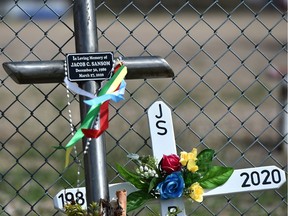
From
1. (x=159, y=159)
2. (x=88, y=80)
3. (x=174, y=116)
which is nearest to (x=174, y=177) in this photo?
(x=159, y=159)

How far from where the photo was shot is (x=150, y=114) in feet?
11.3

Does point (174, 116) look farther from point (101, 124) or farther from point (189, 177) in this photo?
point (101, 124)

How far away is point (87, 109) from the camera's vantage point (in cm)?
308

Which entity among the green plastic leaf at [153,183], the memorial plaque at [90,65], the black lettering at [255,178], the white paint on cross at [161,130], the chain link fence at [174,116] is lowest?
the green plastic leaf at [153,183]

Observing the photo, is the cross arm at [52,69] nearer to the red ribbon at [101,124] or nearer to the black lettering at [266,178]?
the red ribbon at [101,124]

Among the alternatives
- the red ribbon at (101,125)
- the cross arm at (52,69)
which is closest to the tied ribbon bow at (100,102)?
the red ribbon at (101,125)

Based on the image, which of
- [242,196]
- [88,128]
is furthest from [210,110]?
[88,128]

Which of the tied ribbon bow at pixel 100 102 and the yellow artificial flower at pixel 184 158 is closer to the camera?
the tied ribbon bow at pixel 100 102

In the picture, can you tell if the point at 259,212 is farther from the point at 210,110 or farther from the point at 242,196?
the point at 210,110

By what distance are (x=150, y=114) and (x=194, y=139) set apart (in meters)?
3.78

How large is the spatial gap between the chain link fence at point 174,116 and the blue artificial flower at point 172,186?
11 centimetres

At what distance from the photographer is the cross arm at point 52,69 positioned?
313 cm

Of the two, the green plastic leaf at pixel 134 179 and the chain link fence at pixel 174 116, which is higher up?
the chain link fence at pixel 174 116

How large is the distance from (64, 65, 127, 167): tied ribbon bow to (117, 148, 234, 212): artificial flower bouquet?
0.38 metres
